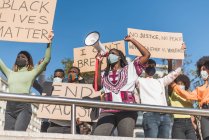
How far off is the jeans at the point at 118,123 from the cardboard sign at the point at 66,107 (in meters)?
1.39

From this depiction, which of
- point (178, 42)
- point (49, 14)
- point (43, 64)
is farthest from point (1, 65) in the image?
point (178, 42)

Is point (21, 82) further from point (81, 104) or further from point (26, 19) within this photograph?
point (26, 19)

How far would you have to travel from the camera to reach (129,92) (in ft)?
19.9

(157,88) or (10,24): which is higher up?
(10,24)

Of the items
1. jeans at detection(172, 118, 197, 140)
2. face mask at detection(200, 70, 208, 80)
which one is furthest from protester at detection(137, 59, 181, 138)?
face mask at detection(200, 70, 208, 80)

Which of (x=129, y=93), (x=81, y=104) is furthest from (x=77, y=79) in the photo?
(x=81, y=104)

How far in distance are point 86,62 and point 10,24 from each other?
1.86 m

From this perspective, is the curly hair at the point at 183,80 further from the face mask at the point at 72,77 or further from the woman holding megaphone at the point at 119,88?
the face mask at the point at 72,77

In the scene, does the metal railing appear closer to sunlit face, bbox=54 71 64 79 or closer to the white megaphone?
the white megaphone

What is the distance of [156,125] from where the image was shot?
6.86m

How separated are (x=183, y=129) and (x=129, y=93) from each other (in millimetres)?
1271

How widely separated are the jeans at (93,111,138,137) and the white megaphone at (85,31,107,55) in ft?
3.66

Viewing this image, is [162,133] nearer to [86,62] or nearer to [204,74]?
[204,74]

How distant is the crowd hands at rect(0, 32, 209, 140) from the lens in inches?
235
